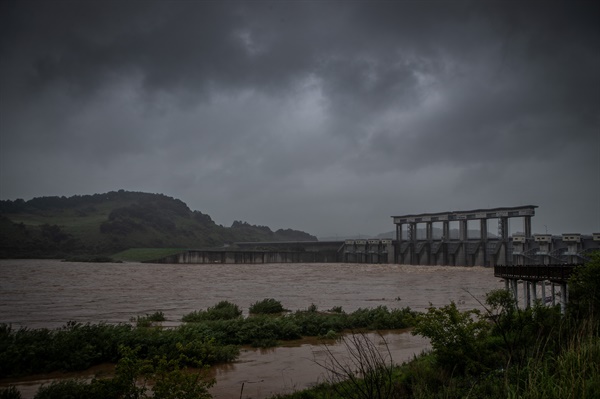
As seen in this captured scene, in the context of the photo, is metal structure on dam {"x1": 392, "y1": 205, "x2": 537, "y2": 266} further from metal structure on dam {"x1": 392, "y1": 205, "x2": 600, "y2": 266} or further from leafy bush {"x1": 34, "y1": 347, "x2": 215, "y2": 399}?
leafy bush {"x1": 34, "y1": 347, "x2": 215, "y2": 399}

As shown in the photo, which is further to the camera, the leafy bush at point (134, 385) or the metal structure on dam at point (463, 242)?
the metal structure on dam at point (463, 242)

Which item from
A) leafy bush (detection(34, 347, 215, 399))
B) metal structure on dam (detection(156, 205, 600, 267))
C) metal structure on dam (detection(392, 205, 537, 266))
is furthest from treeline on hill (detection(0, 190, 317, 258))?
leafy bush (detection(34, 347, 215, 399))

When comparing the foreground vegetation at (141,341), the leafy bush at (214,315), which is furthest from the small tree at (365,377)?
the leafy bush at (214,315)

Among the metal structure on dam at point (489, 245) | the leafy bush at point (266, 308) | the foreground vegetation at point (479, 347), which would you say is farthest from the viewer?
the metal structure on dam at point (489, 245)

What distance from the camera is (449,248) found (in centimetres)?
9438

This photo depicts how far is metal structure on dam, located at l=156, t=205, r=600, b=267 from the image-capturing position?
2699 inches

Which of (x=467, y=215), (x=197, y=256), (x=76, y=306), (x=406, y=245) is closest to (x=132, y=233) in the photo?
(x=197, y=256)

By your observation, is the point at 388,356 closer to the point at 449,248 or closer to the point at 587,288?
the point at 587,288

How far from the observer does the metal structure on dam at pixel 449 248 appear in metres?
68.6

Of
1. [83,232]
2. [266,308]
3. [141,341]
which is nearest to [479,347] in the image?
[141,341]

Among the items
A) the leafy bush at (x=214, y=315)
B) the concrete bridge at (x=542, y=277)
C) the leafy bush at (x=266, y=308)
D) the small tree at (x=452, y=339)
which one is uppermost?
the concrete bridge at (x=542, y=277)

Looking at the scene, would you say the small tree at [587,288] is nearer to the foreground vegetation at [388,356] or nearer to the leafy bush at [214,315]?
the foreground vegetation at [388,356]

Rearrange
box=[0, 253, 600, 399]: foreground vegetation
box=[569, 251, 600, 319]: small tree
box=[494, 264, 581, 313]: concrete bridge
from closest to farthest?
1. box=[0, 253, 600, 399]: foreground vegetation
2. box=[569, 251, 600, 319]: small tree
3. box=[494, 264, 581, 313]: concrete bridge

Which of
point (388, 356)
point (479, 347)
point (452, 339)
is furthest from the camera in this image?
point (388, 356)
